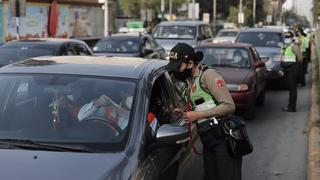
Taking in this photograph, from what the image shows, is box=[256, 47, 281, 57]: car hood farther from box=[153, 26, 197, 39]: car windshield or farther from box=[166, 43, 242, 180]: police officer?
box=[166, 43, 242, 180]: police officer

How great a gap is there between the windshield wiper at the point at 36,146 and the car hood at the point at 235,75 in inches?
302

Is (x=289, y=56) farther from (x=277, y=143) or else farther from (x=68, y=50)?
(x=68, y=50)

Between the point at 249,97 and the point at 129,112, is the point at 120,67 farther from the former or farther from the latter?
the point at 249,97

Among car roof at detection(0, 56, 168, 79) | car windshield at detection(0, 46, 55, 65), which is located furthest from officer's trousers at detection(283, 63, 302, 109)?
car roof at detection(0, 56, 168, 79)

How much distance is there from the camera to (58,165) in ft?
11.5

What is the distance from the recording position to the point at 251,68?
12.4 meters

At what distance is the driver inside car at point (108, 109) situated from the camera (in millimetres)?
4211

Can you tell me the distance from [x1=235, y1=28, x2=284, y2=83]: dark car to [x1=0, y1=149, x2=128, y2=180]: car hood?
43.0ft

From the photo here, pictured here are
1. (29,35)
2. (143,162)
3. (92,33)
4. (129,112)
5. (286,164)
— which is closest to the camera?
(143,162)

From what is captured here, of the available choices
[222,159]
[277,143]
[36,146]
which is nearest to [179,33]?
[277,143]

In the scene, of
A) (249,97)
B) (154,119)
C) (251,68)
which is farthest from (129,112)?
(251,68)

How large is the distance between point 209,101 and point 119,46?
46.2ft

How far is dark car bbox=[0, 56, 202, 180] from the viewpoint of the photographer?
3584mm

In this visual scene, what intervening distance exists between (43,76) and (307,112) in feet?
30.5
